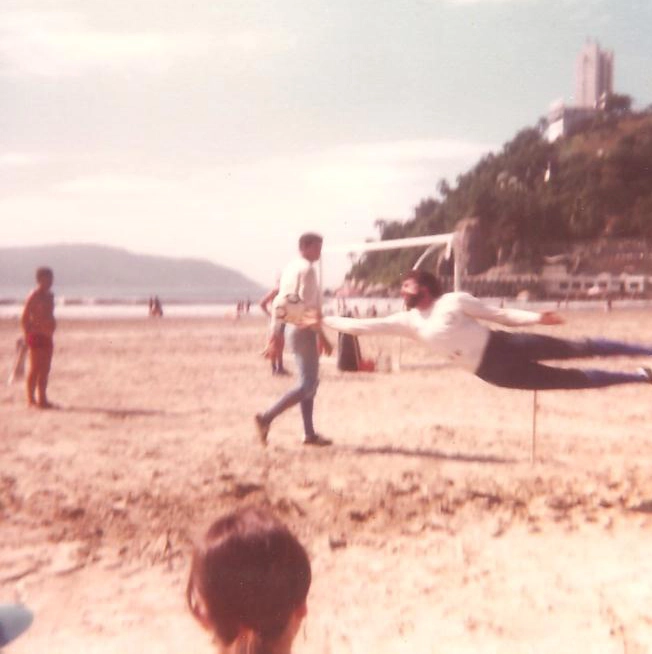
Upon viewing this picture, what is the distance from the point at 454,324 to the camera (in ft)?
14.0

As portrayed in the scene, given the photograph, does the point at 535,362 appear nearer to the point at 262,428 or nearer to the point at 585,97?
the point at 262,428

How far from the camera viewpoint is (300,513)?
13.1 ft

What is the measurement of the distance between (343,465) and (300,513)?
1014 mm

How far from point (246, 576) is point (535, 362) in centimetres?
344

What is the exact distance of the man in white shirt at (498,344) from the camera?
4.26m

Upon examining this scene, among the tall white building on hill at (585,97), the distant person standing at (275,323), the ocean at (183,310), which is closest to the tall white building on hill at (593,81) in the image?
the tall white building on hill at (585,97)

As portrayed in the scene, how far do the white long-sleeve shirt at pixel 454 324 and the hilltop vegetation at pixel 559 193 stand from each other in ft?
127

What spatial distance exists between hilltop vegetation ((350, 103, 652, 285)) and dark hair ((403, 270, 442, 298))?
3864 centimetres

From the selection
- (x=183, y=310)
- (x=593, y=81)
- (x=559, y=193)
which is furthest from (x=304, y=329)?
(x=593, y=81)

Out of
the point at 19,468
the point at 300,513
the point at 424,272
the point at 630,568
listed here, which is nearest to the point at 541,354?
the point at 424,272

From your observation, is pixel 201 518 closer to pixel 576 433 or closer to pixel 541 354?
pixel 541 354

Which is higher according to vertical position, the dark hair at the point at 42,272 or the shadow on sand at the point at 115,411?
the dark hair at the point at 42,272

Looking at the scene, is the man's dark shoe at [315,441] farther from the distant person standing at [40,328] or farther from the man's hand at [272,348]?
the distant person standing at [40,328]

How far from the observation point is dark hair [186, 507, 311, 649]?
121 centimetres
